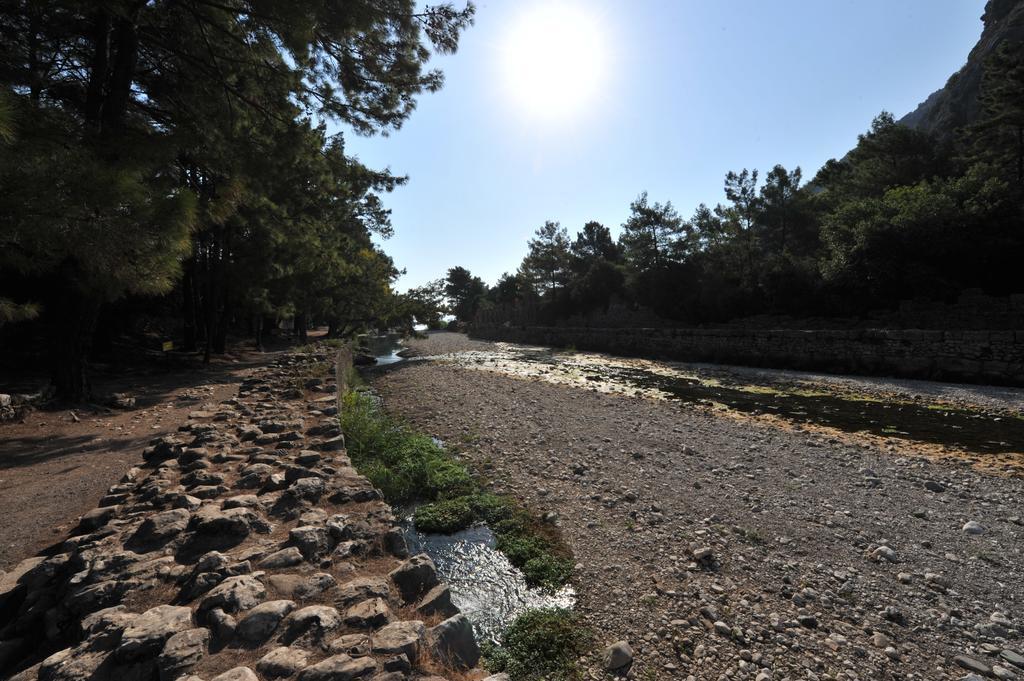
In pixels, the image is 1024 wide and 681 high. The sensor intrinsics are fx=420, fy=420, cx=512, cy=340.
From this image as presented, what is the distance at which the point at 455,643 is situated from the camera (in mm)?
2061

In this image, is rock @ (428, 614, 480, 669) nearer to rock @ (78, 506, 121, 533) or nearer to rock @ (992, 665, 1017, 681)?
rock @ (78, 506, 121, 533)

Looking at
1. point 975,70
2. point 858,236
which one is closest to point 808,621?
point 858,236

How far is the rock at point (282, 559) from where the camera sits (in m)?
2.54

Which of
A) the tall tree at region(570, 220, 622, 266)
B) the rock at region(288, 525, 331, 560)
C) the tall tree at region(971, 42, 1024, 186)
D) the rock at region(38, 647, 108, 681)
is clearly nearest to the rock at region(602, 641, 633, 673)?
the rock at region(288, 525, 331, 560)

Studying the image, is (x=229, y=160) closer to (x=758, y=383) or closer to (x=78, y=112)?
(x=78, y=112)

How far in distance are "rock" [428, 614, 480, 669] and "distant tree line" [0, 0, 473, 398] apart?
184 inches

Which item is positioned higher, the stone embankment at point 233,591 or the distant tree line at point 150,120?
the distant tree line at point 150,120

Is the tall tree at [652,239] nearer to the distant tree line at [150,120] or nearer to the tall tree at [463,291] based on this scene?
the distant tree line at [150,120]

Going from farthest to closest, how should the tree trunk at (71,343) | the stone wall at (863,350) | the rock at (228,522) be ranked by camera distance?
the stone wall at (863,350)
the tree trunk at (71,343)
the rock at (228,522)

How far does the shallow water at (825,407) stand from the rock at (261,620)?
10.4 meters

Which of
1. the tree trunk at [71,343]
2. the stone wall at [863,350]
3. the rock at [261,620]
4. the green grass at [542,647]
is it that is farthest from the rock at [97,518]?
the stone wall at [863,350]

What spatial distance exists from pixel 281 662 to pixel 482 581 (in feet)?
8.43

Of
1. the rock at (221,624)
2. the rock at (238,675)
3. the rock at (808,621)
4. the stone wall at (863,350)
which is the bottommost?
the rock at (808,621)

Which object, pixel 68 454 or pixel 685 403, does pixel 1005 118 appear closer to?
pixel 685 403
